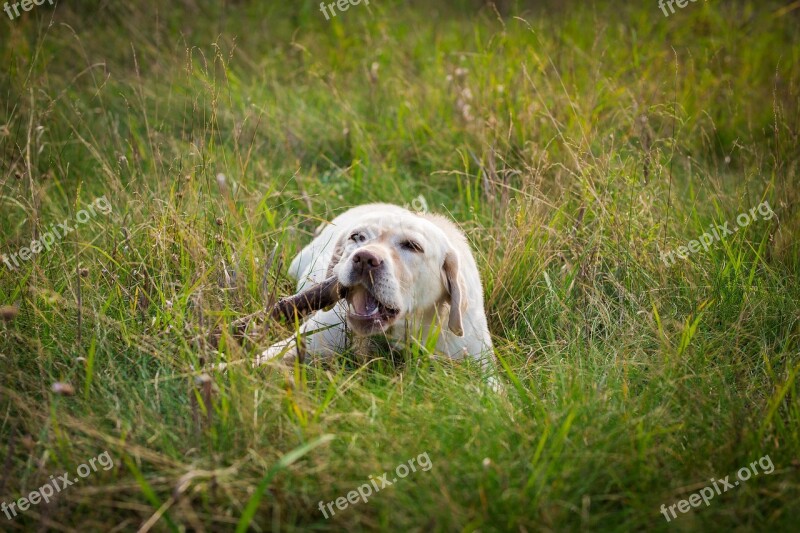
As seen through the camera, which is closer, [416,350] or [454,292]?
[416,350]

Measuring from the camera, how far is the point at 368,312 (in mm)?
3012

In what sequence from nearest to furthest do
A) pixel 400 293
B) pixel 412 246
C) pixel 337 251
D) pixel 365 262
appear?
1. pixel 365 262
2. pixel 400 293
3. pixel 412 246
4. pixel 337 251

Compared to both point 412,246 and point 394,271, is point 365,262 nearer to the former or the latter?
point 394,271

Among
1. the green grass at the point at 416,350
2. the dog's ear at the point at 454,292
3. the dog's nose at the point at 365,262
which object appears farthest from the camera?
the dog's ear at the point at 454,292

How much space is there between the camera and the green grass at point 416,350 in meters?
2.14

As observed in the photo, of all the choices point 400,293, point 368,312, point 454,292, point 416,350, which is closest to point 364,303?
point 368,312

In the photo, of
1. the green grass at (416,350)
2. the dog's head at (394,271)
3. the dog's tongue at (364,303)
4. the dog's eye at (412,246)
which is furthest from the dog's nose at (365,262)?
the green grass at (416,350)

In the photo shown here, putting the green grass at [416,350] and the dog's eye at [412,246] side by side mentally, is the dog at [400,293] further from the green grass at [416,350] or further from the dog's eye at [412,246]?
the green grass at [416,350]

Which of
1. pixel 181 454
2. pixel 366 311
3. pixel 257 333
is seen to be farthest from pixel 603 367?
pixel 181 454

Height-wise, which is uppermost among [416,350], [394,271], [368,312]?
[394,271]

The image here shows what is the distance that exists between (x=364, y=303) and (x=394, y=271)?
0.59 feet

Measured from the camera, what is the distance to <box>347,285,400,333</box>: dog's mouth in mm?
2994

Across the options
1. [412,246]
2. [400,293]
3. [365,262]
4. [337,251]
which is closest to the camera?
[365,262]

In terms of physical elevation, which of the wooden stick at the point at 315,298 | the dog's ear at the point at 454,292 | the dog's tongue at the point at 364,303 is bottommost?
the dog's ear at the point at 454,292
